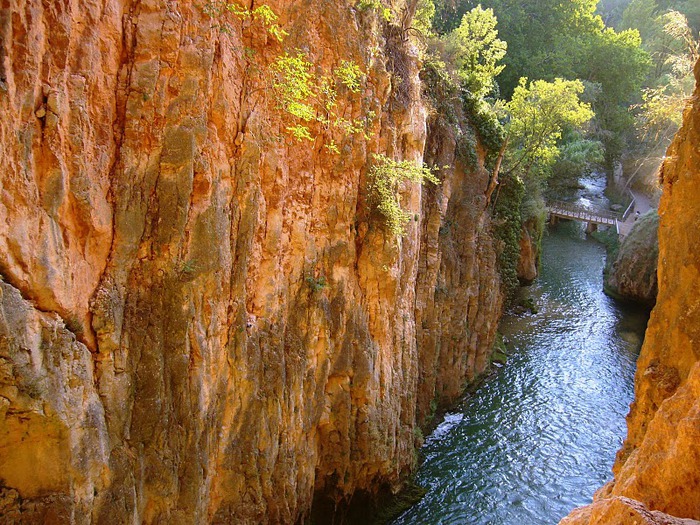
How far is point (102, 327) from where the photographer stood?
716 centimetres

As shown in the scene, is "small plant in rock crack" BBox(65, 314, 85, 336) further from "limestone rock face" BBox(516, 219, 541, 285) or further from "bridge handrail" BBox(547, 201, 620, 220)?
"bridge handrail" BBox(547, 201, 620, 220)

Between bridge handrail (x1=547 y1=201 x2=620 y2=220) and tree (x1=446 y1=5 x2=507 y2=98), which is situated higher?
tree (x1=446 y1=5 x2=507 y2=98)

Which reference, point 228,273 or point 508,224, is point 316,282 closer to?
point 228,273

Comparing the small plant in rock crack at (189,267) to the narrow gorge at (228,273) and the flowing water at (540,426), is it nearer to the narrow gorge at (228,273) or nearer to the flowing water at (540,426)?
the narrow gorge at (228,273)

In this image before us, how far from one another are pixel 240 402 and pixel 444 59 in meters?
16.8

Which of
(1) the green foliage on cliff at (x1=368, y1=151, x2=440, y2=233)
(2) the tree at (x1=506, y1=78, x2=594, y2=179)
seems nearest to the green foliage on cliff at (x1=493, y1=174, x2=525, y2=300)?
(2) the tree at (x1=506, y1=78, x2=594, y2=179)

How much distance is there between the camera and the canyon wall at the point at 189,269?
614cm

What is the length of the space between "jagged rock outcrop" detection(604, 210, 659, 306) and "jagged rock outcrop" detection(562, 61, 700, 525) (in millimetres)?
22872

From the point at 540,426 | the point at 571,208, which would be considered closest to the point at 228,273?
the point at 540,426

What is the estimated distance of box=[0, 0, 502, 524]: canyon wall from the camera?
20.1 feet

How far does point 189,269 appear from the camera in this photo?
8.27m

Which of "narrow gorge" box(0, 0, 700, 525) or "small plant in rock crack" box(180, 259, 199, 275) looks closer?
"narrow gorge" box(0, 0, 700, 525)

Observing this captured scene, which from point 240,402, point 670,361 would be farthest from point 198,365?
point 670,361

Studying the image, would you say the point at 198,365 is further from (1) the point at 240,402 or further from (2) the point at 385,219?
(2) the point at 385,219
